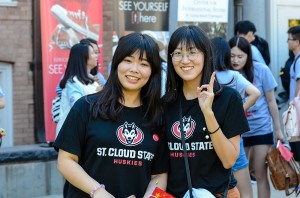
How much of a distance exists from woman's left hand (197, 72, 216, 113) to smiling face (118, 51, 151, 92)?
0.97 ft

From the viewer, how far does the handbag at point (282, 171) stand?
7082 mm

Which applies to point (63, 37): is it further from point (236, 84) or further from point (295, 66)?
point (236, 84)

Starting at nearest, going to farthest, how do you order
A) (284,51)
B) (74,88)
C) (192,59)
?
(192,59) → (74,88) → (284,51)

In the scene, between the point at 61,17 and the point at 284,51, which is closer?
the point at 61,17

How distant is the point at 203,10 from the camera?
10.5 metres

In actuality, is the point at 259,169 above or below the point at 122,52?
below

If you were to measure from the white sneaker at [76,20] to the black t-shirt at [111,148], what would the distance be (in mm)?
5525

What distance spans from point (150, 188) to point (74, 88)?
3132mm

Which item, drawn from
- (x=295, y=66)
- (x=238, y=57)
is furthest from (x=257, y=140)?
(x=295, y=66)

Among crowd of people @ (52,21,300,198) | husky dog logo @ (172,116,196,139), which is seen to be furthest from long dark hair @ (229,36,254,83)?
husky dog logo @ (172,116,196,139)

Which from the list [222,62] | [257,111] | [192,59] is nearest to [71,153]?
[192,59]

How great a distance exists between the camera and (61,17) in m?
9.15

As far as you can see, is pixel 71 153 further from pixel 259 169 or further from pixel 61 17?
pixel 61 17

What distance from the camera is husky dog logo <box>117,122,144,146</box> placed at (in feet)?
12.0
